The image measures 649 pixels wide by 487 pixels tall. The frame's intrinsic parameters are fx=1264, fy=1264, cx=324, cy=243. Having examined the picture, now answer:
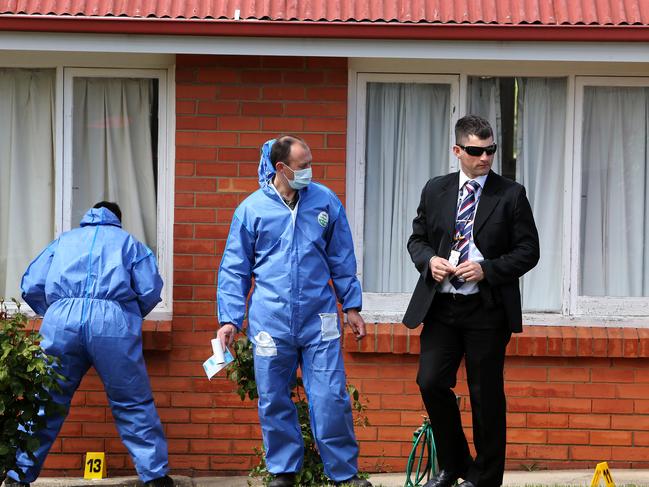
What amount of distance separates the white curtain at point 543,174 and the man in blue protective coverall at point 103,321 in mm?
2465

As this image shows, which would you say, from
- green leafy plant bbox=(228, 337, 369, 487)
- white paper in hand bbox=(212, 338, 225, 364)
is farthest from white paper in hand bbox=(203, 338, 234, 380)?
green leafy plant bbox=(228, 337, 369, 487)

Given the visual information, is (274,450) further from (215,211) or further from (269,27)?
(269,27)

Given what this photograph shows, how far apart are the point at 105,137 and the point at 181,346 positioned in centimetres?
146

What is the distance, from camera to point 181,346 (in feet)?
25.9

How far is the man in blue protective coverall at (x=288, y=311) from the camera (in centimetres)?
650

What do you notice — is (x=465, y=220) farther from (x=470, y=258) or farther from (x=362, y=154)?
(x=362, y=154)

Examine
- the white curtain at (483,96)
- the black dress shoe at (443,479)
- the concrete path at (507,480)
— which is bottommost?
the concrete path at (507,480)

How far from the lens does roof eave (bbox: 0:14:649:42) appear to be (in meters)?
7.35

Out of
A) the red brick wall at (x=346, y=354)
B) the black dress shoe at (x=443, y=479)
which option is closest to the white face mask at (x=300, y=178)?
the red brick wall at (x=346, y=354)

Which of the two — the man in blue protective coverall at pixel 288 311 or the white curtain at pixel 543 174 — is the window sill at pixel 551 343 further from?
the man in blue protective coverall at pixel 288 311

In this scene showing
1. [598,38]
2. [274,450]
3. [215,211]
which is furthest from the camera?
[215,211]

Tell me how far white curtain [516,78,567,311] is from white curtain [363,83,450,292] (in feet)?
1.64

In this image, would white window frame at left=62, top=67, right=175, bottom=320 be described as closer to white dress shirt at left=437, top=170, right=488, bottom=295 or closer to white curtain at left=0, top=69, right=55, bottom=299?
white curtain at left=0, top=69, right=55, bottom=299

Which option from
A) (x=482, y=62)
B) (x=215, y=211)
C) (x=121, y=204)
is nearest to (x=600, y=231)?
(x=482, y=62)
